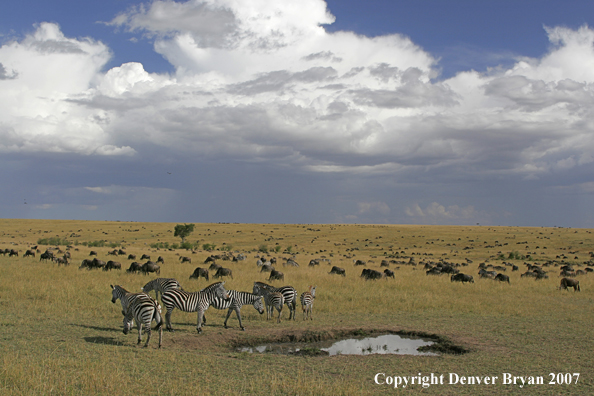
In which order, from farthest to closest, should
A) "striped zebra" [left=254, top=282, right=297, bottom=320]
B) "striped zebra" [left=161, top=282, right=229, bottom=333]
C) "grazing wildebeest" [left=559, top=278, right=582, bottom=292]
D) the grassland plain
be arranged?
"grazing wildebeest" [left=559, top=278, right=582, bottom=292] → "striped zebra" [left=254, top=282, right=297, bottom=320] → "striped zebra" [left=161, top=282, right=229, bottom=333] → the grassland plain

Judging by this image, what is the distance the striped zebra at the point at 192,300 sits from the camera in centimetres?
1287

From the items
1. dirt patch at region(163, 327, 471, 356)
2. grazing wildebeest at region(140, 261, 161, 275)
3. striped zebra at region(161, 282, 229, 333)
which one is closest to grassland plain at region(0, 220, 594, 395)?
dirt patch at region(163, 327, 471, 356)

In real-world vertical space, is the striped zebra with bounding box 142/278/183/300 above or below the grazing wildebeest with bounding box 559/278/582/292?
above

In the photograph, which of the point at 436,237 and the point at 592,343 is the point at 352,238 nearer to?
the point at 436,237

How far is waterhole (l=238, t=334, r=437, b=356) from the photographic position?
11.3m

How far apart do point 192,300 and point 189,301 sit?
4.1 inches

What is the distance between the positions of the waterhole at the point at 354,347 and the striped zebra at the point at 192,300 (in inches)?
92.0

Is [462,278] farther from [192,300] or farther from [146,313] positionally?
[146,313]

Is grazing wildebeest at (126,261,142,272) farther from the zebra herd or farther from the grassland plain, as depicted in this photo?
the zebra herd

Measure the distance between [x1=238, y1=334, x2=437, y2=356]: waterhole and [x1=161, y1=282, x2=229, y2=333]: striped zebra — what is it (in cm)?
234

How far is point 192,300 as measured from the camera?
43.6ft

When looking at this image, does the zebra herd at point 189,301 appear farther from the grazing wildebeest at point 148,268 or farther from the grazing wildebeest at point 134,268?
the grazing wildebeest at point 134,268

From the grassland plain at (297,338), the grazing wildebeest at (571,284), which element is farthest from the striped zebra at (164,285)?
the grazing wildebeest at (571,284)

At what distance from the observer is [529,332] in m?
13.2
